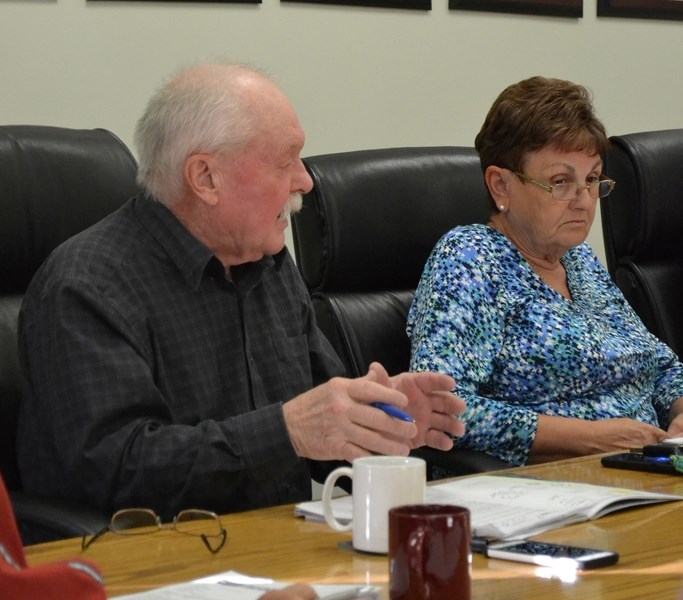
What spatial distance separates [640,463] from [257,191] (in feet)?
2.28

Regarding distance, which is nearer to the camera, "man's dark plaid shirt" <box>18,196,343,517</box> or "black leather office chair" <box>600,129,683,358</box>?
"man's dark plaid shirt" <box>18,196,343,517</box>

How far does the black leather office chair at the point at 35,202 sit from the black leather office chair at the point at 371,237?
1.42 feet

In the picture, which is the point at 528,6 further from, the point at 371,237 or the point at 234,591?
the point at 234,591

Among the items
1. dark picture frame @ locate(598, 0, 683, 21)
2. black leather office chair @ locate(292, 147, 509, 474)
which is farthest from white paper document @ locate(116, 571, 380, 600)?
dark picture frame @ locate(598, 0, 683, 21)

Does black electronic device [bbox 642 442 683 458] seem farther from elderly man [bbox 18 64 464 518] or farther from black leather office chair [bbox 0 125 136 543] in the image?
black leather office chair [bbox 0 125 136 543]

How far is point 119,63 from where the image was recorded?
98.3 inches

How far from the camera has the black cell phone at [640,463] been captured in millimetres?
1646

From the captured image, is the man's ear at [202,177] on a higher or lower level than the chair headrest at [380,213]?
higher

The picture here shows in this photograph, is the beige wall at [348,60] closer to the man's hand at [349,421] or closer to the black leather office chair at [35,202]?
the black leather office chair at [35,202]

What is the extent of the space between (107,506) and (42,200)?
0.55 m

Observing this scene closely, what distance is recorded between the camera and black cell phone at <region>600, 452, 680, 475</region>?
165cm

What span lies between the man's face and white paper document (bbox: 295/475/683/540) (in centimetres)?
51

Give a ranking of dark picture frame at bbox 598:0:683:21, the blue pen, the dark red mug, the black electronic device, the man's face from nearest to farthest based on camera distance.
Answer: the dark red mug < the blue pen < the black electronic device < the man's face < dark picture frame at bbox 598:0:683:21

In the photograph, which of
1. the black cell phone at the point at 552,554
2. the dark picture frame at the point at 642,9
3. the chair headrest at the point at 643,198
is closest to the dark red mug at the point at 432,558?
the black cell phone at the point at 552,554
